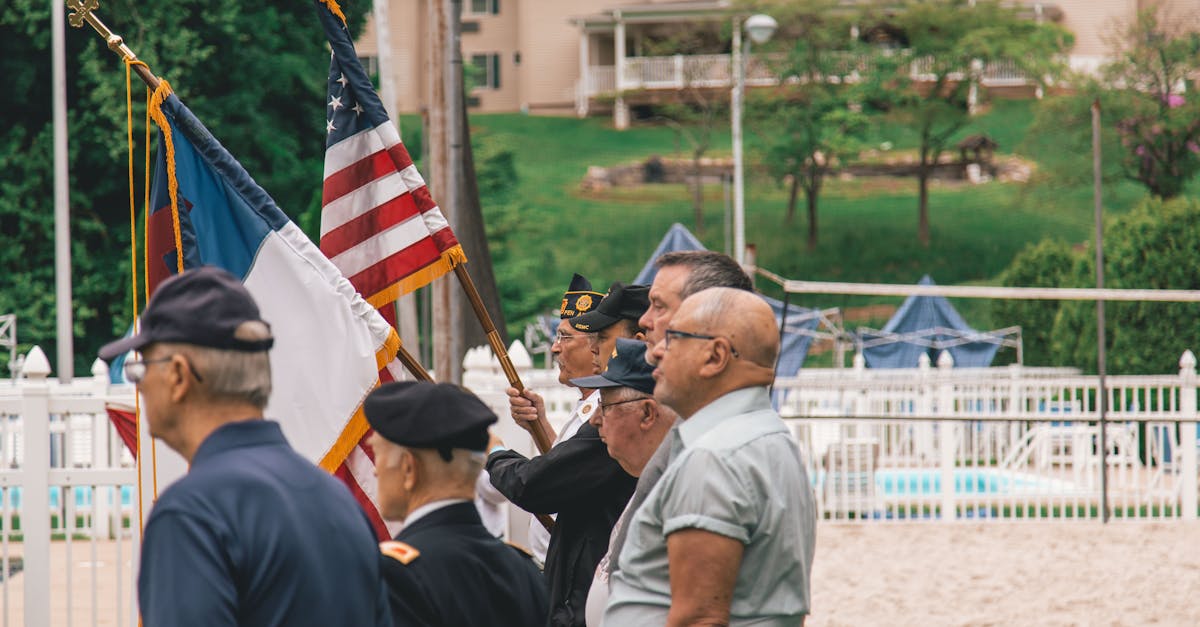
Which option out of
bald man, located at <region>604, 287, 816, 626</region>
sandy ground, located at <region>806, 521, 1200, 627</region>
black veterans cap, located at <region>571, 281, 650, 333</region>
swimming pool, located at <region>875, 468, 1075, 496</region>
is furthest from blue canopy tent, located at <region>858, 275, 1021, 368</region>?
bald man, located at <region>604, 287, 816, 626</region>

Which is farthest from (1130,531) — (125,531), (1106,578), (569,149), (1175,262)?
(569,149)

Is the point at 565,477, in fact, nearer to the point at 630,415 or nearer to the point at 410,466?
the point at 630,415

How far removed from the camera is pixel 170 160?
15.0 ft

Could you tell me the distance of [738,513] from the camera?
2877mm

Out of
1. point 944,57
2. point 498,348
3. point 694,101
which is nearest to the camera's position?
point 498,348

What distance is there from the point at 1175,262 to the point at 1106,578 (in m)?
10.0

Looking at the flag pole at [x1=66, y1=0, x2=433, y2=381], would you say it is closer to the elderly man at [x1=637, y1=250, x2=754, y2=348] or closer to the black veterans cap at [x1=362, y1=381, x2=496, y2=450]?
the elderly man at [x1=637, y1=250, x2=754, y2=348]

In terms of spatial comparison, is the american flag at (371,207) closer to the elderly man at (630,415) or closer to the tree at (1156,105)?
the elderly man at (630,415)

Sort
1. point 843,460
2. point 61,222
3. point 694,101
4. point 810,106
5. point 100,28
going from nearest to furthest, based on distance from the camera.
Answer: point 100,28
point 843,460
point 61,222
point 810,106
point 694,101

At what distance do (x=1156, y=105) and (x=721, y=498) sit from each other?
35.1 m

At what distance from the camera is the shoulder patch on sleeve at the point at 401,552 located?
2.76 metres

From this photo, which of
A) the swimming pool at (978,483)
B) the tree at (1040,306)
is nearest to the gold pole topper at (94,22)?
the swimming pool at (978,483)

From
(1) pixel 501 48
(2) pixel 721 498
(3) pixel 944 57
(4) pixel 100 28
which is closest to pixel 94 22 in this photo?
(4) pixel 100 28

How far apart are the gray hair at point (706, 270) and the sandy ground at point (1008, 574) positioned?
6.09m
